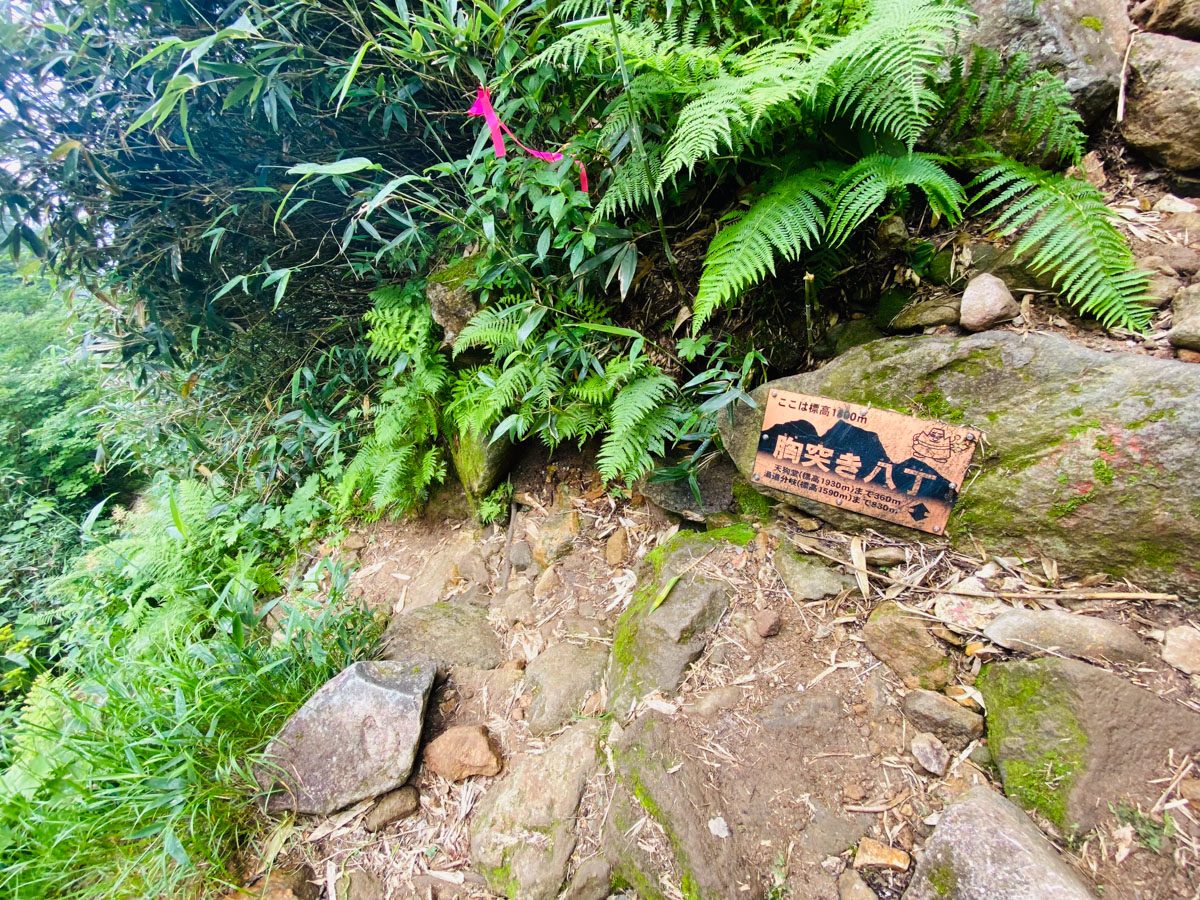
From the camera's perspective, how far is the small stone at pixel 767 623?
1.73m

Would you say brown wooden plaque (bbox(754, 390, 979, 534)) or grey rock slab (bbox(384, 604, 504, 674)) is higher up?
brown wooden plaque (bbox(754, 390, 979, 534))

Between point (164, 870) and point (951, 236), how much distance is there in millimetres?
3495

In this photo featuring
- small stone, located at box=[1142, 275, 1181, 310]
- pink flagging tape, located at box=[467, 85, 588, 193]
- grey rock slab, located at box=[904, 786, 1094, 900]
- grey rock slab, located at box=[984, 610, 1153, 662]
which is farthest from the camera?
pink flagging tape, located at box=[467, 85, 588, 193]

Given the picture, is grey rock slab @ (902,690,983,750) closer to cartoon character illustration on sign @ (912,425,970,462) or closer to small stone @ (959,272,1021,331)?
cartoon character illustration on sign @ (912,425,970,462)

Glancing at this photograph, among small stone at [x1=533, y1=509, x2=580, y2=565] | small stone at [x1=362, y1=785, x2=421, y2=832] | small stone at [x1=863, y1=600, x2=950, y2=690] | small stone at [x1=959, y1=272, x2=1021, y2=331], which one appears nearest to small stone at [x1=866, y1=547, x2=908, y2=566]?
small stone at [x1=863, y1=600, x2=950, y2=690]

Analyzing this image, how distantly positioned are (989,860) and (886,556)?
0.82 meters

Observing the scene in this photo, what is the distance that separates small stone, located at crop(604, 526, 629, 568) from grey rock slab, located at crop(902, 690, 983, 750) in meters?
1.29

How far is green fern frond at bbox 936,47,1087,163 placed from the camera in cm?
158

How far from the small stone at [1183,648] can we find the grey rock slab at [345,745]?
7.84 ft

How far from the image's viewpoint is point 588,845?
1579 mm

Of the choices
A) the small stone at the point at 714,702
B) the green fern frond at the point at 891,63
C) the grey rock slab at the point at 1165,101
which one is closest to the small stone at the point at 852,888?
the small stone at the point at 714,702

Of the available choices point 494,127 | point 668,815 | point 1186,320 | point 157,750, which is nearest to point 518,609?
point 668,815

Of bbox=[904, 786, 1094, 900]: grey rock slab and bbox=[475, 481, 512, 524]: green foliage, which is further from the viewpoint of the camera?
bbox=[475, 481, 512, 524]: green foliage

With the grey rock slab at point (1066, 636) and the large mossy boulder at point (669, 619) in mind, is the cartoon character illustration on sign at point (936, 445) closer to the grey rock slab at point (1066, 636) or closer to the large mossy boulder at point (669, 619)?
the grey rock slab at point (1066, 636)
